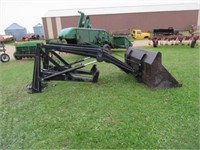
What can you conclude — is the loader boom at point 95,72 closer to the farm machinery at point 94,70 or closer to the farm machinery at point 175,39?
the farm machinery at point 94,70

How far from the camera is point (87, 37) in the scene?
10.7 metres

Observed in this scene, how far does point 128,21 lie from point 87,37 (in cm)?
2643

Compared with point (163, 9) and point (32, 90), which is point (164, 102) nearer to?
point (32, 90)

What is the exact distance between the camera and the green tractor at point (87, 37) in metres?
10.1

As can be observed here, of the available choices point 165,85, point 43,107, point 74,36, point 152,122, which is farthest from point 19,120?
point 74,36

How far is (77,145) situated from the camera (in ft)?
9.05

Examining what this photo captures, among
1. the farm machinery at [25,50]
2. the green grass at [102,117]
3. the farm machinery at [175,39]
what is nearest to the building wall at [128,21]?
the farm machinery at [175,39]

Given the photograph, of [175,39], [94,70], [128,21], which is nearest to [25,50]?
[94,70]

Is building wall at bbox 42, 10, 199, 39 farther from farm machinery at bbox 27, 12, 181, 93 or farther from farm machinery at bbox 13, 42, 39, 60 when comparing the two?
farm machinery at bbox 27, 12, 181, 93

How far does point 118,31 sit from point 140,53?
29.5m

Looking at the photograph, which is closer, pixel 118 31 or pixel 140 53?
pixel 140 53

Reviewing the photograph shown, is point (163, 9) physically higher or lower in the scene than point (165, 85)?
higher

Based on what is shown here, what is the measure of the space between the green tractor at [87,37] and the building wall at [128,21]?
2343cm

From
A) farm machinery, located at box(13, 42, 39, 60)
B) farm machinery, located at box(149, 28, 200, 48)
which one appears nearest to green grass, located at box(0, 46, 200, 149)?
farm machinery, located at box(13, 42, 39, 60)
